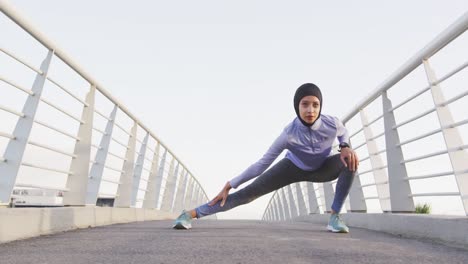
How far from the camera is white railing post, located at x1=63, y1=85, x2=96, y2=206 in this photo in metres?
4.65

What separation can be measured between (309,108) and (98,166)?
3.00 meters

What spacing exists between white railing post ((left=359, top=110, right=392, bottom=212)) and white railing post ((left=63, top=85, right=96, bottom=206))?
3526 mm

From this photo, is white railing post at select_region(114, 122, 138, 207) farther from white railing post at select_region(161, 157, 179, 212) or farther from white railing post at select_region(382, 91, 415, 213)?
white railing post at select_region(382, 91, 415, 213)

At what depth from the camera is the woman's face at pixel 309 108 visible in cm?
352

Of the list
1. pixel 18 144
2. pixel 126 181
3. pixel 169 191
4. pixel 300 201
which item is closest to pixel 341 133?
pixel 18 144

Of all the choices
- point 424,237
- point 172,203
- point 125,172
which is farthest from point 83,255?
point 172,203

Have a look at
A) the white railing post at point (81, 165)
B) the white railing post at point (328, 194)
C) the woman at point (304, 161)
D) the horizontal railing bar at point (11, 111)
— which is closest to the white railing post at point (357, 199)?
the white railing post at point (328, 194)

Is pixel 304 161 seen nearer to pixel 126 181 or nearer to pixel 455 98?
pixel 455 98

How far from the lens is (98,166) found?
5.25m

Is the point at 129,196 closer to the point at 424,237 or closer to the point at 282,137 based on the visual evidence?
the point at 282,137

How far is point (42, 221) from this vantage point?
3467mm

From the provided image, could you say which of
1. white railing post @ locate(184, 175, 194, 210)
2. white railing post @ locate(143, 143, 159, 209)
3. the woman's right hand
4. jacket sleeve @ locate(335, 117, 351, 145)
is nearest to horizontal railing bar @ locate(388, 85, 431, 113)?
jacket sleeve @ locate(335, 117, 351, 145)

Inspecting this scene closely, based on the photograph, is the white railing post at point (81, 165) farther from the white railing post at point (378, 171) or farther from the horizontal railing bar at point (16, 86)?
the white railing post at point (378, 171)

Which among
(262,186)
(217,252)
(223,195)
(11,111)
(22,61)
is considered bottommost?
(217,252)
